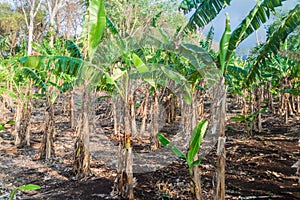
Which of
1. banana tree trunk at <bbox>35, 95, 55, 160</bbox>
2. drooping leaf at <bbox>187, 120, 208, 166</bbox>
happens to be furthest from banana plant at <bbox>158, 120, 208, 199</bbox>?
banana tree trunk at <bbox>35, 95, 55, 160</bbox>

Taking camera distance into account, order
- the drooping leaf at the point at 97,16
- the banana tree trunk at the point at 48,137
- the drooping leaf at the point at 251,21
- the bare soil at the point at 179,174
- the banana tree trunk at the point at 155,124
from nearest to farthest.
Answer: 1. the drooping leaf at the point at 251,21
2. the drooping leaf at the point at 97,16
3. the bare soil at the point at 179,174
4. the banana tree trunk at the point at 48,137
5. the banana tree trunk at the point at 155,124

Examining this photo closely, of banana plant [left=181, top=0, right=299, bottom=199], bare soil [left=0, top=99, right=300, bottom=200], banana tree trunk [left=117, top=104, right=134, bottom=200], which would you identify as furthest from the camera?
bare soil [left=0, top=99, right=300, bottom=200]

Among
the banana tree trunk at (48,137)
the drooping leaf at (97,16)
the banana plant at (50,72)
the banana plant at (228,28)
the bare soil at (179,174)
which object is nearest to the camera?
the banana plant at (228,28)

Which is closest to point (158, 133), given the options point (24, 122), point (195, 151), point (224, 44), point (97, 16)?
point (195, 151)

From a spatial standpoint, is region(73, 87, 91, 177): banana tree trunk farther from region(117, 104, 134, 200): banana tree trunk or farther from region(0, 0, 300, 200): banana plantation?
region(117, 104, 134, 200): banana tree trunk

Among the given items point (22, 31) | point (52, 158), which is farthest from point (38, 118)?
point (22, 31)

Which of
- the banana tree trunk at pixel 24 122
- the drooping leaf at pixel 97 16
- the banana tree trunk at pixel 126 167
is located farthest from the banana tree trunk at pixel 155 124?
the drooping leaf at pixel 97 16

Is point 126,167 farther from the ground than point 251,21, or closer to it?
closer to it

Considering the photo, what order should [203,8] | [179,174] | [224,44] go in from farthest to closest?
[179,174], [203,8], [224,44]

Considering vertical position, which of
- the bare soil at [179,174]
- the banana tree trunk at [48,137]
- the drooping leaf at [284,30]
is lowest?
the bare soil at [179,174]

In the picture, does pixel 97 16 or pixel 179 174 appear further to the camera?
pixel 179 174

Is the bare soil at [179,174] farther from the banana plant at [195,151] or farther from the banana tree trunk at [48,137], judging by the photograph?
the banana plant at [195,151]

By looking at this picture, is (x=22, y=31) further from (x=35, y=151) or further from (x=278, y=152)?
(x=278, y=152)

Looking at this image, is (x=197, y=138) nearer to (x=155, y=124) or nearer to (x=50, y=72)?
(x=155, y=124)
